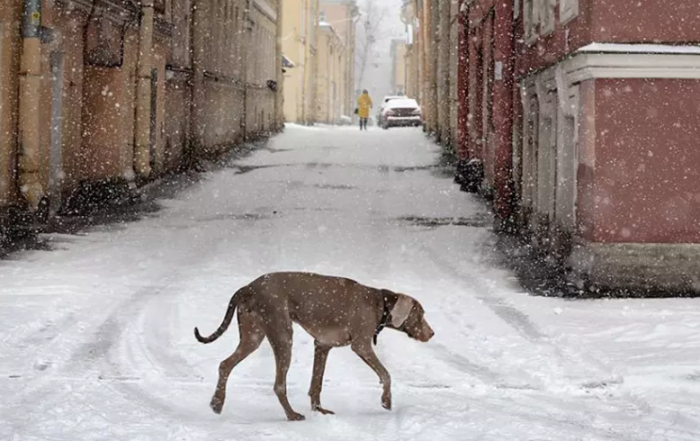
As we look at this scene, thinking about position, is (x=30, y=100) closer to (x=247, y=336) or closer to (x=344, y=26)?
(x=247, y=336)

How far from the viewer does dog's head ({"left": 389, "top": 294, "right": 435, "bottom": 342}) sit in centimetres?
633

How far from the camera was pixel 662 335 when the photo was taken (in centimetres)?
929

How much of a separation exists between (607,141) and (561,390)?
4.81 metres

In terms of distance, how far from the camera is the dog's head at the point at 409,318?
633 cm

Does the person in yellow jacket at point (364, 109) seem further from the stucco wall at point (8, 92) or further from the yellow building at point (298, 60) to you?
the stucco wall at point (8, 92)

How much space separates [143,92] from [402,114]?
2791 centimetres

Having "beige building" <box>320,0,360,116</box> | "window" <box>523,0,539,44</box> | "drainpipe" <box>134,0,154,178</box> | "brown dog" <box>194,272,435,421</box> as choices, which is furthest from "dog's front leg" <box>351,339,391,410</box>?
"beige building" <box>320,0,360,116</box>

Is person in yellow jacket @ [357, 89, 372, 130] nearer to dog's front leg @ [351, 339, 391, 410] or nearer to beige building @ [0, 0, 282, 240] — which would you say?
beige building @ [0, 0, 282, 240]

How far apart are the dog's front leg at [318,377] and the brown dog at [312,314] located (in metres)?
0.11

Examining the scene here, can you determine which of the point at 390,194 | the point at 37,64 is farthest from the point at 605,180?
the point at 390,194

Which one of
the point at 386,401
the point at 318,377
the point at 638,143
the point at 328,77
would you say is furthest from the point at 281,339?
the point at 328,77

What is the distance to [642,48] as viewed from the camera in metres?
11.3

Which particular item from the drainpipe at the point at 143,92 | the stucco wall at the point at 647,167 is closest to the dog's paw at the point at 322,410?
the stucco wall at the point at 647,167

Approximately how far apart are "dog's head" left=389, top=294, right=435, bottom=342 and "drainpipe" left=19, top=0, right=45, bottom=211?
1106cm
